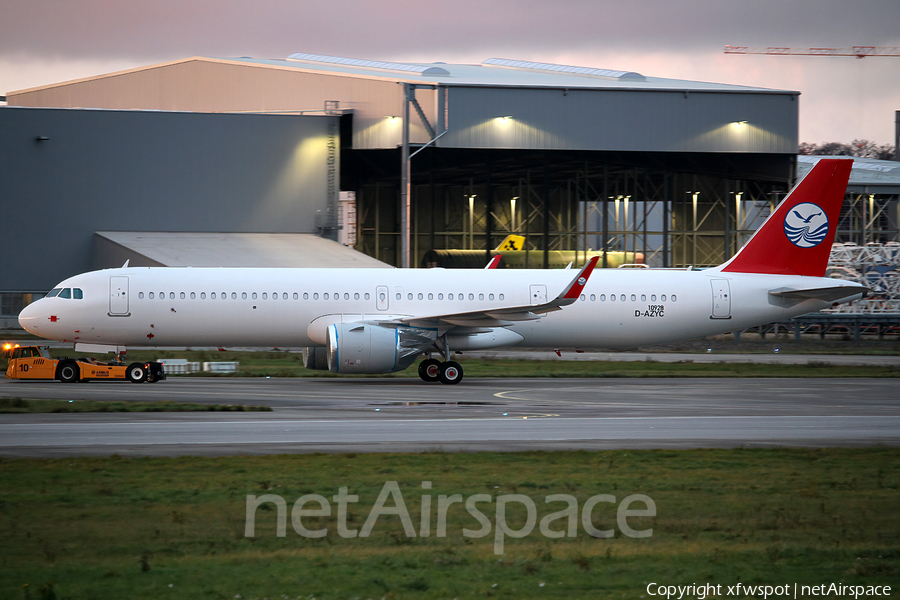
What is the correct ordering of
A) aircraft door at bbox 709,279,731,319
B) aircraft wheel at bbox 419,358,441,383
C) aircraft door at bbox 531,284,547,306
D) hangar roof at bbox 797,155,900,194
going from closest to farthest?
aircraft wheel at bbox 419,358,441,383 → aircraft door at bbox 531,284,547,306 → aircraft door at bbox 709,279,731,319 → hangar roof at bbox 797,155,900,194

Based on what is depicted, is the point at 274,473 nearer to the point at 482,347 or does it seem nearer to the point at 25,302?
the point at 482,347

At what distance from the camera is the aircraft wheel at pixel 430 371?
27109 millimetres

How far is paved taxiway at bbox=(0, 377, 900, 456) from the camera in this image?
1477 centimetres

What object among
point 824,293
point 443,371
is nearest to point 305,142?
point 443,371

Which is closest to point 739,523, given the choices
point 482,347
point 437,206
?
point 482,347

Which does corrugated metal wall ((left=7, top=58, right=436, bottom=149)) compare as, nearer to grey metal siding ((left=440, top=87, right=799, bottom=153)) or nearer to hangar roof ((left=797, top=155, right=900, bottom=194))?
grey metal siding ((left=440, top=87, right=799, bottom=153))

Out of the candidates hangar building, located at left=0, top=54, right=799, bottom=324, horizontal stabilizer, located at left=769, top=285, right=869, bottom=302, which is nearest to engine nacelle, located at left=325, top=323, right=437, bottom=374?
horizontal stabilizer, located at left=769, top=285, right=869, bottom=302

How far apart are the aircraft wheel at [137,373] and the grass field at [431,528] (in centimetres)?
1308

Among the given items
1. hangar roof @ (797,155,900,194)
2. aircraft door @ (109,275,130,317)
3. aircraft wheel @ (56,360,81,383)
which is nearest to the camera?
aircraft wheel @ (56,360,81,383)

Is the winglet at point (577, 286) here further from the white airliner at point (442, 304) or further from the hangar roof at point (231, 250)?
the hangar roof at point (231, 250)

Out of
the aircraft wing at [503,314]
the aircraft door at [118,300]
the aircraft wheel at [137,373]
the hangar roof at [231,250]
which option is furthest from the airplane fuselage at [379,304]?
the hangar roof at [231,250]

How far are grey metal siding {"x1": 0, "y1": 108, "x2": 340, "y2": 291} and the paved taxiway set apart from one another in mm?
21624

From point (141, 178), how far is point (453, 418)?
33436 millimetres

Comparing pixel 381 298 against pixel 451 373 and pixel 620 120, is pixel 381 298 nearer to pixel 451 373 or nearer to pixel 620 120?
pixel 451 373
